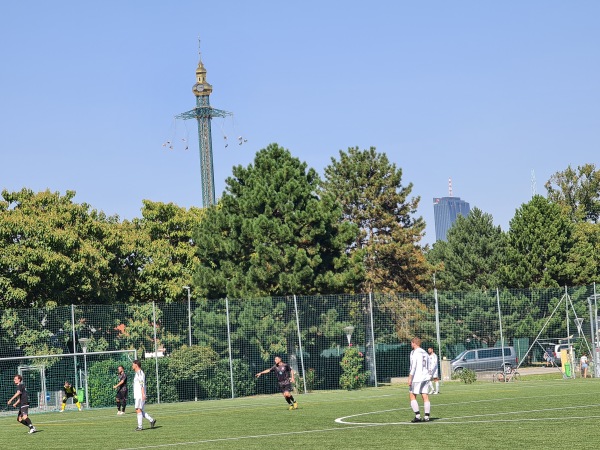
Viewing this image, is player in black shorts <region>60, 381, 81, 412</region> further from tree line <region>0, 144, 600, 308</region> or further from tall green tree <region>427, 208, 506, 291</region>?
tall green tree <region>427, 208, 506, 291</region>

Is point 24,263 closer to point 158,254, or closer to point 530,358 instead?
point 158,254

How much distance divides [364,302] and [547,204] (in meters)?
25.4

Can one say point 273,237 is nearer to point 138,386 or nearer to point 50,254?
point 50,254

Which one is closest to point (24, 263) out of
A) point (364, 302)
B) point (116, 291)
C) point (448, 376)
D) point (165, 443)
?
point (116, 291)

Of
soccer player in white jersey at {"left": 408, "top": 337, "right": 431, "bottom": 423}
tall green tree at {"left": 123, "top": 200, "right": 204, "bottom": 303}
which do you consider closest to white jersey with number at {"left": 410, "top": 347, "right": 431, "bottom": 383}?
soccer player in white jersey at {"left": 408, "top": 337, "right": 431, "bottom": 423}

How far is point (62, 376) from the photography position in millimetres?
46844

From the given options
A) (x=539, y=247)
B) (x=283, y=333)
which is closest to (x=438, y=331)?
(x=283, y=333)

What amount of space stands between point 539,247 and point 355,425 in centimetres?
4779

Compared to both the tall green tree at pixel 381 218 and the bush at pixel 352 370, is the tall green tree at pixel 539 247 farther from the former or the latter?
the bush at pixel 352 370

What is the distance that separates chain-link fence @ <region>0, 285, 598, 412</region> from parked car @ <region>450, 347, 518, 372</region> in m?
0.47

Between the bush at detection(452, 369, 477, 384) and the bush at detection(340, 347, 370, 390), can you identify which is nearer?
the bush at detection(340, 347, 370, 390)

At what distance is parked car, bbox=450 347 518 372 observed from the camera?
172 ft

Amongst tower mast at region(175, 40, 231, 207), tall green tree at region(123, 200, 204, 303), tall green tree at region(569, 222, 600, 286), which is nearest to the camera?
tall green tree at region(123, 200, 204, 303)

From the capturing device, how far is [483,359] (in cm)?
5434
